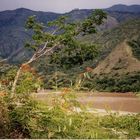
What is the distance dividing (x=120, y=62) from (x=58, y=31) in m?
88.0

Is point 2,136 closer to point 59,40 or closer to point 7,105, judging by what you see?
point 7,105

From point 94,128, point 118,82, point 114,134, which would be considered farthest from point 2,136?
point 118,82

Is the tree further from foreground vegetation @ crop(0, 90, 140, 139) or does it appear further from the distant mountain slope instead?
the distant mountain slope

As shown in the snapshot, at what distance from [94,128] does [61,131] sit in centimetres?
74

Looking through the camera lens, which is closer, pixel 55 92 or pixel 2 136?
pixel 2 136

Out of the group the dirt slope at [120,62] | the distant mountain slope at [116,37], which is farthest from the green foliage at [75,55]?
the distant mountain slope at [116,37]

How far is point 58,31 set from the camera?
22188 millimetres

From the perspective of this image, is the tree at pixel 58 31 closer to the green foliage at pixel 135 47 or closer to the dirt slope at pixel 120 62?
the dirt slope at pixel 120 62

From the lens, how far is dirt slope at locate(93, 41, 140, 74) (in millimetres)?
101613

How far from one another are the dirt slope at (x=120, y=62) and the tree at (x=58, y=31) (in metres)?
77.0

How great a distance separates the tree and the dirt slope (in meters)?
77.0

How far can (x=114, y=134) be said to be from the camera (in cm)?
766

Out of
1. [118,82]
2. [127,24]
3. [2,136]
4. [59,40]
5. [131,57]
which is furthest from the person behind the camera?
[127,24]

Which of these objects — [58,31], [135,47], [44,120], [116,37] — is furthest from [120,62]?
[44,120]
